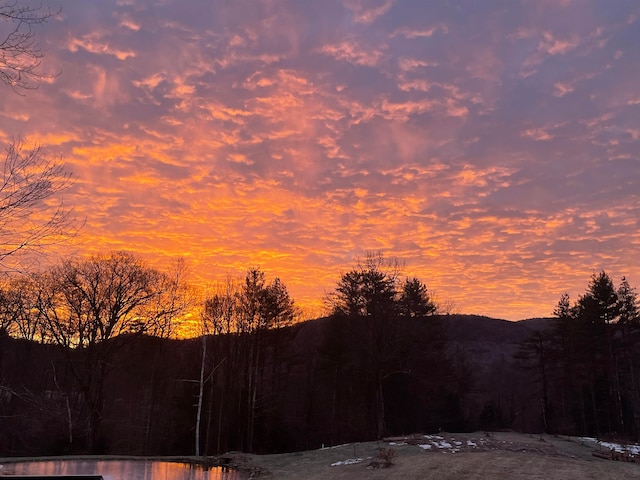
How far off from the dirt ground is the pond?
283 centimetres

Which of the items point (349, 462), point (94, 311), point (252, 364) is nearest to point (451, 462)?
point (349, 462)

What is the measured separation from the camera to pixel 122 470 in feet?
77.5

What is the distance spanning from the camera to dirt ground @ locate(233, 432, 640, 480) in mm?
18188

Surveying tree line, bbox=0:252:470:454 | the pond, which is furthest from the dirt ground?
tree line, bbox=0:252:470:454

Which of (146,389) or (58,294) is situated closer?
(58,294)

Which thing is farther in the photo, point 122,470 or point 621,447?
point 621,447

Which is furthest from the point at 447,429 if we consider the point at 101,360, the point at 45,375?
the point at 45,375

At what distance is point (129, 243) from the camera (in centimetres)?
3428

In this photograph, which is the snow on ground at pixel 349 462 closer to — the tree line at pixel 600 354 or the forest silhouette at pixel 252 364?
the forest silhouette at pixel 252 364

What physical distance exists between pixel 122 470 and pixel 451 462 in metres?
15.6

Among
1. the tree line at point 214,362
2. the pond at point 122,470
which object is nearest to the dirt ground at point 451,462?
the pond at point 122,470

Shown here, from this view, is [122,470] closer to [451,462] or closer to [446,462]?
[446,462]

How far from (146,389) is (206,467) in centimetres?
2173

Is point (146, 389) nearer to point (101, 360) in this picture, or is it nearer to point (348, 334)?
point (101, 360)
